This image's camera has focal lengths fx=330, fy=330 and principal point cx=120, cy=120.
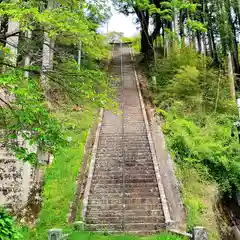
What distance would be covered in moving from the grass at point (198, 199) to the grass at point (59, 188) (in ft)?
11.9

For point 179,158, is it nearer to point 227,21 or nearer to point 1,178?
point 1,178

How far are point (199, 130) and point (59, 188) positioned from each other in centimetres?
621

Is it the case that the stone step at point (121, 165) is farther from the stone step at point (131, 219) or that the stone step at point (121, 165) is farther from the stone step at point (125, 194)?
the stone step at point (131, 219)

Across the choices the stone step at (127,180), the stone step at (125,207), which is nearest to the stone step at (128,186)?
the stone step at (127,180)

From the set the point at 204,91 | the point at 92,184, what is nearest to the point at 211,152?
the point at 92,184

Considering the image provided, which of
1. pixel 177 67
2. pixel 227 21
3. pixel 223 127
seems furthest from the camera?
pixel 227 21

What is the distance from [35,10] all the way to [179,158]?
8003mm

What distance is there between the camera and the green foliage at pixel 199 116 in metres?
11.7

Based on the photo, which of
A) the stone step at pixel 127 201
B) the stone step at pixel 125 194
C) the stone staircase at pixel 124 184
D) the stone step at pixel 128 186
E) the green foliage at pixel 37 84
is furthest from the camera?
the stone step at pixel 128 186

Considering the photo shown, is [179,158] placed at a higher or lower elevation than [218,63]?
lower

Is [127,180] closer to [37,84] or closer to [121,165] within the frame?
[121,165]

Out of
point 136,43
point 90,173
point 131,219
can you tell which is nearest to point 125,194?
point 131,219

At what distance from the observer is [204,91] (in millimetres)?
17500

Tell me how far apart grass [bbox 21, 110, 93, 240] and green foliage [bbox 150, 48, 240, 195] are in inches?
153
